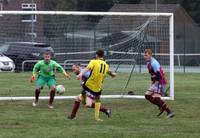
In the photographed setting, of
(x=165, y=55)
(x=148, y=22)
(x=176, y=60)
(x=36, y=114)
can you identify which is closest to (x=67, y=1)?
(x=176, y=60)

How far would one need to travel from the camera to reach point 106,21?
1044 inches

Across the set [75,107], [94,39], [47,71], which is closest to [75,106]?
[75,107]

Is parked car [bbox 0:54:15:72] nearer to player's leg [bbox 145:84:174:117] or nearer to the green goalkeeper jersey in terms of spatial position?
the green goalkeeper jersey

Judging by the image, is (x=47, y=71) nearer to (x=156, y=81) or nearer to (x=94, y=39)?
(x=156, y=81)

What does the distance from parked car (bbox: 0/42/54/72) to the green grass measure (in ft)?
12.2

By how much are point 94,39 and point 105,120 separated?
13.7m

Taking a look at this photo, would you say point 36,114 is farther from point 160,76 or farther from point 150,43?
point 150,43

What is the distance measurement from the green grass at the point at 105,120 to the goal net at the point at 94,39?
1331mm

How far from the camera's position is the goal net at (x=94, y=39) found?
75.2ft

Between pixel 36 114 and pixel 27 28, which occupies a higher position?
pixel 27 28

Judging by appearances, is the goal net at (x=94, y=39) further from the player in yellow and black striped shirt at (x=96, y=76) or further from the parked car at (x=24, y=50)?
the player in yellow and black striped shirt at (x=96, y=76)

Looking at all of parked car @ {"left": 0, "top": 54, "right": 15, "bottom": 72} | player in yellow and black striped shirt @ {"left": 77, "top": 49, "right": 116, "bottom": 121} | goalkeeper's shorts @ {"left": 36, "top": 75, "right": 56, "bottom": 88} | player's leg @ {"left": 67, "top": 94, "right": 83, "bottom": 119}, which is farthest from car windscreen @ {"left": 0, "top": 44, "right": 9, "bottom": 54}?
player in yellow and black striped shirt @ {"left": 77, "top": 49, "right": 116, "bottom": 121}

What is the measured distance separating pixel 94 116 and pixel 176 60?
2992 centimetres

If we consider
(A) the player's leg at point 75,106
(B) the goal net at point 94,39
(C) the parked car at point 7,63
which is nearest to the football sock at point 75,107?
(A) the player's leg at point 75,106
